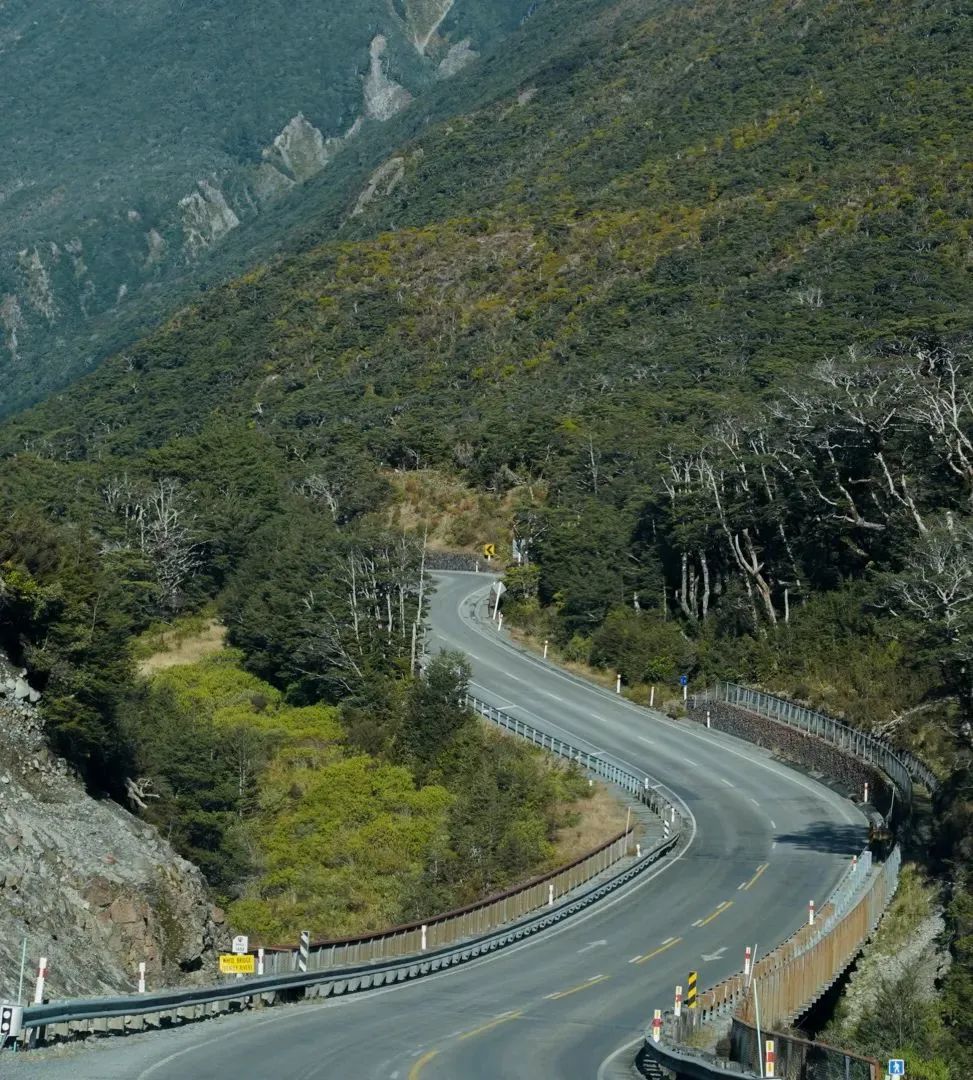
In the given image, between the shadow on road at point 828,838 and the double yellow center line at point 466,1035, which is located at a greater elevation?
the double yellow center line at point 466,1035

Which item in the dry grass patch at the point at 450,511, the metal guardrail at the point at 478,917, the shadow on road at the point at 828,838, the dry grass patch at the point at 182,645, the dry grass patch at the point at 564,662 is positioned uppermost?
the metal guardrail at the point at 478,917

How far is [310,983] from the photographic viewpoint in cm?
2909

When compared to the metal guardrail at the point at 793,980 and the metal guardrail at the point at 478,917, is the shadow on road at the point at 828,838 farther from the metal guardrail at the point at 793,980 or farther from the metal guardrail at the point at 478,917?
the metal guardrail at the point at 478,917

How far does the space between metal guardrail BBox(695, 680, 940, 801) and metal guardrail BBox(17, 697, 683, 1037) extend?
5.89 meters

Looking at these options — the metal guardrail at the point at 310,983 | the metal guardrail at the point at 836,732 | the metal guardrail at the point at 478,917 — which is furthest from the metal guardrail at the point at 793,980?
the metal guardrail at the point at 478,917

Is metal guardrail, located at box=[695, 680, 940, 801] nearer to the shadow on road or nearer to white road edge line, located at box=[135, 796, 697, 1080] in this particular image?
the shadow on road

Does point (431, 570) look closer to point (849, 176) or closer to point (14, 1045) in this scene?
point (849, 176)

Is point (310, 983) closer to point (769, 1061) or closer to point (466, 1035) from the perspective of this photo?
point (466, 1035)

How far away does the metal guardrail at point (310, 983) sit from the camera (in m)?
22.5

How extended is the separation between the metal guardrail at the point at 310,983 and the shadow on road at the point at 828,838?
10.0ft

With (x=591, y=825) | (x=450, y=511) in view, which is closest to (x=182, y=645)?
(x=450, y=511)

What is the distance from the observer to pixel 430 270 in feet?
524

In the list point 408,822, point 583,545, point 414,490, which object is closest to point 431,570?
point 414,490

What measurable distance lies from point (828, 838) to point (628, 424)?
188 ft
